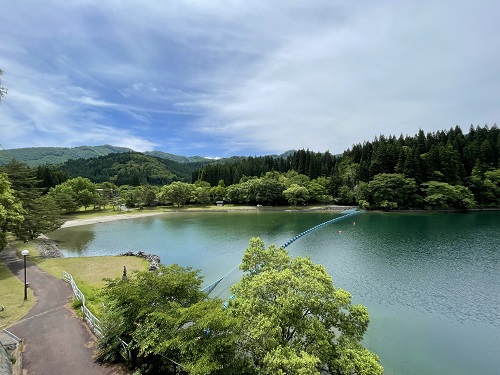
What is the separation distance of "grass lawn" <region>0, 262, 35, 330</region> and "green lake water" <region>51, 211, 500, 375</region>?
11.1 meters

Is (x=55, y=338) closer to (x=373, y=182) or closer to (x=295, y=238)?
(x=295, y=238)

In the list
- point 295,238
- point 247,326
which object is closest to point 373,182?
point 295,238

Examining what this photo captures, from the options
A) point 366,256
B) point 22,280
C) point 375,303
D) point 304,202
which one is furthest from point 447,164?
point 22,280

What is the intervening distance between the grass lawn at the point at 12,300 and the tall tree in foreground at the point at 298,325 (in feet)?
38.8

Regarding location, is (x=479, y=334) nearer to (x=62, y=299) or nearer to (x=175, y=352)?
(x=175, y=352)

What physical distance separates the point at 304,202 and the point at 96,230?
49.6 m

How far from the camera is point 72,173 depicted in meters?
167

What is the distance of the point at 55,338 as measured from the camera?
11.6m

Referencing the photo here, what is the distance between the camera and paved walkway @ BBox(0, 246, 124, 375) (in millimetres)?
9703

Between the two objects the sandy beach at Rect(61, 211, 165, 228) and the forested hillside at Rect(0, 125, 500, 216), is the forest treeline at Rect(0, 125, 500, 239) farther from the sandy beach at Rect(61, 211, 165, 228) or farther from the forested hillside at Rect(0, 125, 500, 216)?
the sandy beach at Rect(61, 211, 165, 228)

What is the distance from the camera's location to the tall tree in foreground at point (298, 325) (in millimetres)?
7766

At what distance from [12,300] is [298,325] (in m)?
16.7

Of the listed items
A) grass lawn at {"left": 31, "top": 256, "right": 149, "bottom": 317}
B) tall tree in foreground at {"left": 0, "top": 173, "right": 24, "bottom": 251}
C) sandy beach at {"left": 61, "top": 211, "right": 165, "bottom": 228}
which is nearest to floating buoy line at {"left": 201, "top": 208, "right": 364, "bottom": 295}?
grass lawn at {"left": 31, "top": 256, "right": 149, "bottom": 317}

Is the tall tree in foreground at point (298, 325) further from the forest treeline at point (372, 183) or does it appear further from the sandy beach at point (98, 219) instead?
the forest treeline at point (372, 183)
